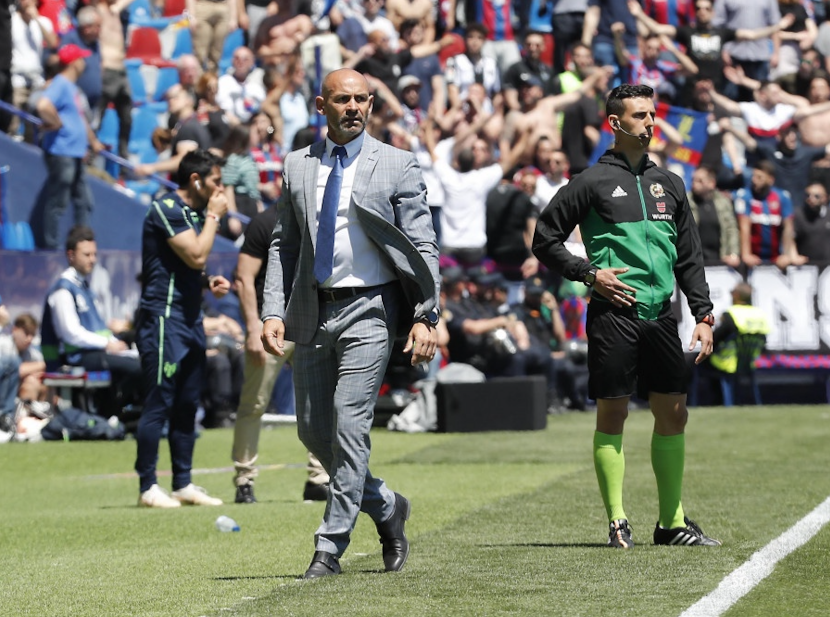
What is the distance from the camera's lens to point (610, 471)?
8.37 meters

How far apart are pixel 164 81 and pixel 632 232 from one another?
16.4m

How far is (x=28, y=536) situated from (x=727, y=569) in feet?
14.4

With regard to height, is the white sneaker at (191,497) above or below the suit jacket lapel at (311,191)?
below

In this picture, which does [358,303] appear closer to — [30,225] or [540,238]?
[540,238]

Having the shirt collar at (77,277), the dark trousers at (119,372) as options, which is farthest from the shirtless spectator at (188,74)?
the dark trousers at (119,372)

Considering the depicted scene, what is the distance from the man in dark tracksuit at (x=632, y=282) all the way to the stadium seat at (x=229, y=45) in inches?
642

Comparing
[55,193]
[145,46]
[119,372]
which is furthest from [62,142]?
[145,46]

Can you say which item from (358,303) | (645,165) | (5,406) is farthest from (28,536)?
(5,406)

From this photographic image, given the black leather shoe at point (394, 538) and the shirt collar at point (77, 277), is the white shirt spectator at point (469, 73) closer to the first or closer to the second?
the shirt collar at point (77, 277)

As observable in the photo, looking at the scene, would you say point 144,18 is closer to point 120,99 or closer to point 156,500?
point 120,99

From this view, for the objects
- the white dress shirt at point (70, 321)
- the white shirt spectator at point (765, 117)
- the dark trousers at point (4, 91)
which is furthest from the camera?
Result: the white shirt spectator at point (765, 117)

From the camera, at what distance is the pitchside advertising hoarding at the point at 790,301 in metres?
20.0

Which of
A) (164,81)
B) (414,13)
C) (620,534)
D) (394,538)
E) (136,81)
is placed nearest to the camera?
(394,538)

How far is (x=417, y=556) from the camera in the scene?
822 cm
